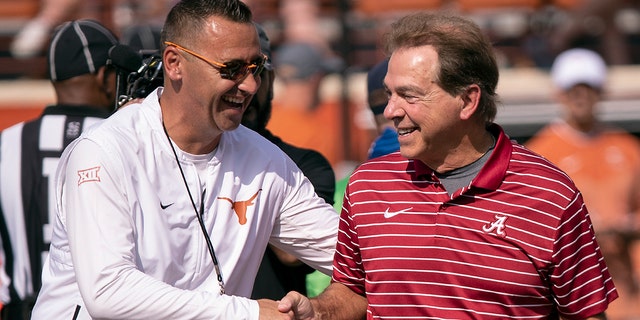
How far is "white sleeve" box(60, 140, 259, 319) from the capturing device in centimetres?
347

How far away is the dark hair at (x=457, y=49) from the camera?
11.7 feet

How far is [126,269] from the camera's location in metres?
3.49

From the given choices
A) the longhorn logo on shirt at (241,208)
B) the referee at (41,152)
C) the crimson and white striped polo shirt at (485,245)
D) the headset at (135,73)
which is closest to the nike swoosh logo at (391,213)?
the crimson and white striped polo shirt at (485,245)

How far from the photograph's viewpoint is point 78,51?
5422 millimetres

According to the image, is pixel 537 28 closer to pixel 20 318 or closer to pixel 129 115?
pixel 20 318

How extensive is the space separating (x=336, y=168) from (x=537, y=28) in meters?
2.63

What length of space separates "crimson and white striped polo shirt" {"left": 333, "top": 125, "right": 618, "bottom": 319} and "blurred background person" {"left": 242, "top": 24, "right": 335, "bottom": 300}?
33.0 inches

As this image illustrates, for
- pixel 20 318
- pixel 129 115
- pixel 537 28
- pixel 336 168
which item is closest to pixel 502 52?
pixel 537 28

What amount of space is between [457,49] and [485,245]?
24.5 inches

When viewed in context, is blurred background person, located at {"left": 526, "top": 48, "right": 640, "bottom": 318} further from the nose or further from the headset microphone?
the nose

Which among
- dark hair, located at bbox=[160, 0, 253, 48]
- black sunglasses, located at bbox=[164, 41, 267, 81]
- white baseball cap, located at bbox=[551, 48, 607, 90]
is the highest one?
dark hair, located at bbox=[160, 0, 253, 48]

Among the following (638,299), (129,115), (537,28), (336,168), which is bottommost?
(638,299)

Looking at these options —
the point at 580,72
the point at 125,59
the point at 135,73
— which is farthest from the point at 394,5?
the point at 135,73

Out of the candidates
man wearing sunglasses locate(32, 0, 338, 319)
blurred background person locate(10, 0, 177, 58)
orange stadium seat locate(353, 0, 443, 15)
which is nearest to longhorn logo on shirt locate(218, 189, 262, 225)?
man wearing sunglasses locate(32, 0, 338, 319)
